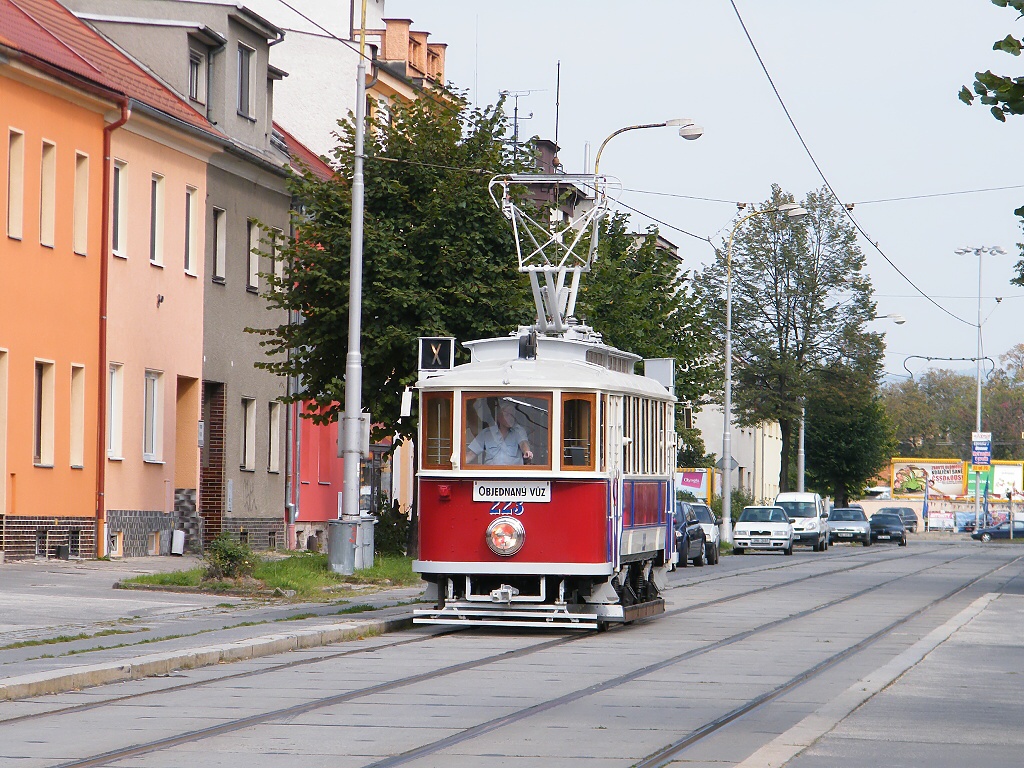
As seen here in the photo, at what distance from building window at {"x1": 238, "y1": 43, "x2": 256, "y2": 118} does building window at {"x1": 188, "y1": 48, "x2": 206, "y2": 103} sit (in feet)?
4.84

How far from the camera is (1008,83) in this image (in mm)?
10070

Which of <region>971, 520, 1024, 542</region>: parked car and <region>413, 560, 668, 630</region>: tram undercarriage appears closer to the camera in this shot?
<region>413, 560, 668, 630</region>: tram undercarriage

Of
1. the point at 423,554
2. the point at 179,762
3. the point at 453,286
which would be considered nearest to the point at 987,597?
the point at 453,286

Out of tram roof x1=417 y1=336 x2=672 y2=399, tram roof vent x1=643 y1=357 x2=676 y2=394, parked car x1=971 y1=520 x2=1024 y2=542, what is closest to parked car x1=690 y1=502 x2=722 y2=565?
tram roof vent x1=643 y1=357 x2=676 y2=394

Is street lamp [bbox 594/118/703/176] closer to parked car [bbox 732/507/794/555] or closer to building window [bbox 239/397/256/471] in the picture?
building window [bbox 239/397/256/471]

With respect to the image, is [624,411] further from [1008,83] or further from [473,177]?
[473,177]

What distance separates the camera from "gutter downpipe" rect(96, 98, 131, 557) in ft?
97.3

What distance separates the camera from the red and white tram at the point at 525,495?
1811cm

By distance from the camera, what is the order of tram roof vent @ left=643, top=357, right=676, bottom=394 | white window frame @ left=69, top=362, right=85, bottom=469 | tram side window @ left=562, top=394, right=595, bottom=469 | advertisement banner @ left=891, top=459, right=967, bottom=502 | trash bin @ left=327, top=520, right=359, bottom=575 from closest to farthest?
tram side window @ left=562, top=394, right=595, bottom=469 < tram roof vent @ left=643, top=357, right=676, bottom=394 < trash bin @ left=327, top=520, right=359, bottom=575 < white window frame @ left=69, top=362, right=85, bottom=469 < advertisement banner @ left=891, top=459, right=967, bottom=502

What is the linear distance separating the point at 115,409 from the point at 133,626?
566 inches

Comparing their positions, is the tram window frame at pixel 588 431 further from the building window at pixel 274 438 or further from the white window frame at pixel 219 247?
the building window at pixel 274 438

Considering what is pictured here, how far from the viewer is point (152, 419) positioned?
32.6 metres

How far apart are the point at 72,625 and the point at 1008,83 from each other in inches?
411

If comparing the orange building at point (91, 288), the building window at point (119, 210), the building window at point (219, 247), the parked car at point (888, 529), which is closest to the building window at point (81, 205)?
the orange building at point (91, 288)
